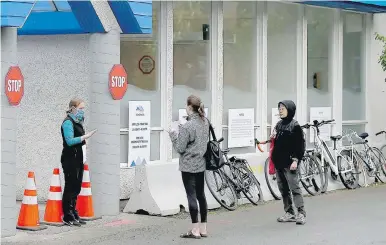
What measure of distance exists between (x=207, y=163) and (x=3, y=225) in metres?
2.59

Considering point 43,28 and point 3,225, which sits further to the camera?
point 43,28

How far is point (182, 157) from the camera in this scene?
1069 centimetres

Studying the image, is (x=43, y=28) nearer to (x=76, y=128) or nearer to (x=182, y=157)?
(x=76, y=128)

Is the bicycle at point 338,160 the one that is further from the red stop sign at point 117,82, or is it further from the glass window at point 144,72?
the red stop sign at point 117,82

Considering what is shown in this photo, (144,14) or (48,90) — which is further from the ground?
(144,14)

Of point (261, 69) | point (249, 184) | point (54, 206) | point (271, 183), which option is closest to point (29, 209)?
point (54, 206)

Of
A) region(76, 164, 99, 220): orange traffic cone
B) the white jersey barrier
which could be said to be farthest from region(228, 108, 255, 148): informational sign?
region(76, 164, 99, 220): orange traffic cone

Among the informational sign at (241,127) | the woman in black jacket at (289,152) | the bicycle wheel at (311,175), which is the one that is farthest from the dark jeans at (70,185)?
the bicycle wheel at (311,175)

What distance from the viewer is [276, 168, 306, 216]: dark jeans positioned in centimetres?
1200

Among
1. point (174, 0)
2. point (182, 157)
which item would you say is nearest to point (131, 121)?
point (174, 0)

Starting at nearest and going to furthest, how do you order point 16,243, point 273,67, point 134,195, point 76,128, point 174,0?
point 16,243 → point 76,128 → point 134,195 → point 174,0 → point 273,67

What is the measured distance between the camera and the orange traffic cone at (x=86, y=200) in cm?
1204

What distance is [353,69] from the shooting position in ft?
61.8

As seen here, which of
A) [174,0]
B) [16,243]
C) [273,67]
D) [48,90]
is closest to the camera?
[16,243]
